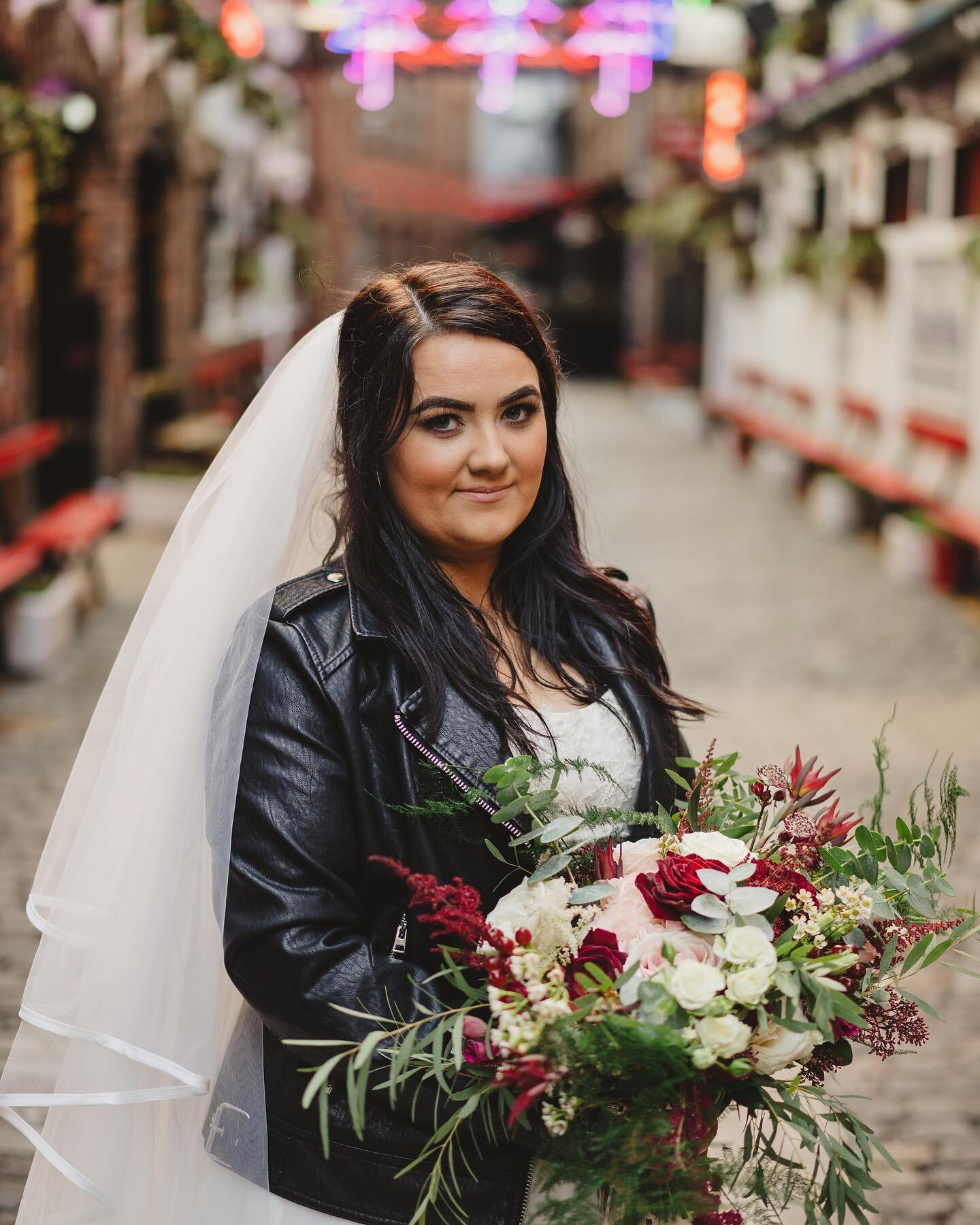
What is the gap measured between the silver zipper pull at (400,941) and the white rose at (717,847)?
0.40 meters

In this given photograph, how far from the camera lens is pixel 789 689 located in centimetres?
801

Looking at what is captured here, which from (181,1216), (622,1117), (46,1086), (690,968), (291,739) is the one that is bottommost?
(181,1216)

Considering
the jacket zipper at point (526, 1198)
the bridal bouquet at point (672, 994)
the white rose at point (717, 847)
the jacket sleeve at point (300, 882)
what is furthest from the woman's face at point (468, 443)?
the jacket zipper at point (526, 1198)

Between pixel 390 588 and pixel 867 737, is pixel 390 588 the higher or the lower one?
the higher one

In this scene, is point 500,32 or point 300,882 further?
point 500,32

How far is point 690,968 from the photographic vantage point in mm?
1646

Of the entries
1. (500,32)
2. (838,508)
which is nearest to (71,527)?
(838,508)

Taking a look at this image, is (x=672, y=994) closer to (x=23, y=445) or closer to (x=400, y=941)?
(x=400, y=941)

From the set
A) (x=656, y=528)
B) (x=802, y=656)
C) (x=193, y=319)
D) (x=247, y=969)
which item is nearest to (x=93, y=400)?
(x=193, y=319)

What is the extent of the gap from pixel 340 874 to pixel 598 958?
0.40 m

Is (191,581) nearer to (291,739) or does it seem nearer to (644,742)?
(291,739)

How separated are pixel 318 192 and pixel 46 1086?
20156 mm

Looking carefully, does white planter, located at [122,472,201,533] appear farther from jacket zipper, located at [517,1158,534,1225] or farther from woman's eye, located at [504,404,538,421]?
jacket zipper, located at [517,1158,534,1225]

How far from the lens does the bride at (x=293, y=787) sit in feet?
6.21
